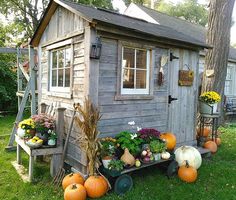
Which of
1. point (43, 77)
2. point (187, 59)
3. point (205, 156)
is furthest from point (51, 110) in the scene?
point (205, 156)

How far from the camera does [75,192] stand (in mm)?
3613

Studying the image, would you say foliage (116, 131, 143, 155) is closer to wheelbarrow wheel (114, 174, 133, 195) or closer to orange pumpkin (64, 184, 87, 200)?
wheelbarrow wheel (114, 174, 133, 195)

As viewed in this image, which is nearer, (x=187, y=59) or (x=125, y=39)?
(x=125, y=39)

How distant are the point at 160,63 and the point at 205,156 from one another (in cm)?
247

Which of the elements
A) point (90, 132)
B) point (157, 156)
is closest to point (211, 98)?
point (157, 156)

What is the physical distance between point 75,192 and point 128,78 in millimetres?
2171

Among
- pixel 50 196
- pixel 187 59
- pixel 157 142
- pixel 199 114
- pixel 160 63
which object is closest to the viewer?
pixel 50 196

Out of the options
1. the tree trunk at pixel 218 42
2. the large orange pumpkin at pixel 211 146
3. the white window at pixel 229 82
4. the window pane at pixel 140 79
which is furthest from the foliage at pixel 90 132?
the white window at pixel 229 82

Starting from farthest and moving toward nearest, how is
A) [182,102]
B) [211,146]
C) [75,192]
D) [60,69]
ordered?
[211,146], [182,102], [60,69], [75,192]

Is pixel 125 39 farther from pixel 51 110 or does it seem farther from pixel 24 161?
pixel 24 161

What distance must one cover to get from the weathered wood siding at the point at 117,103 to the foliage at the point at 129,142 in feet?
0.75

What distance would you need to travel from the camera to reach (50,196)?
155 inches

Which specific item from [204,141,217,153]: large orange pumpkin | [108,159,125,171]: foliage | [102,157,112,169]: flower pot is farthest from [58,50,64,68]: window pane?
[204,141,217,153]: large orange pumpkin

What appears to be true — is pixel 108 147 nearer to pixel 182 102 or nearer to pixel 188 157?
pixel 188 157
